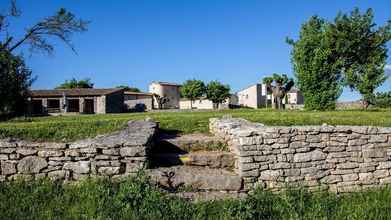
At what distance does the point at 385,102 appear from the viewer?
25000 mm

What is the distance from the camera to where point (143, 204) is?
386cm

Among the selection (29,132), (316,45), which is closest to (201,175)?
(29,132)

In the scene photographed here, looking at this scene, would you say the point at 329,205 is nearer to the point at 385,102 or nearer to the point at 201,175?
the point at 201,175

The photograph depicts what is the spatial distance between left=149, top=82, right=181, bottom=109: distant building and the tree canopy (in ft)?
98.9

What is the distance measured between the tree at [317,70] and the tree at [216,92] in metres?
24.0

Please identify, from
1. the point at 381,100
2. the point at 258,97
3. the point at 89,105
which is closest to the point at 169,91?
→ the point at 258,97

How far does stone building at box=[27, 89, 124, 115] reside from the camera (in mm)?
36031

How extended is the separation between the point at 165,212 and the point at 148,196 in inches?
13.8

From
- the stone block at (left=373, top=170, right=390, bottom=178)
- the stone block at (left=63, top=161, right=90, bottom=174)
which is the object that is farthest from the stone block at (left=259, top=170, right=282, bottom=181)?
the stone block at (left=63, top=161, right=90, bottom=174)

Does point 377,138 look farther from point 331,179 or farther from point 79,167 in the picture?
point 79,167

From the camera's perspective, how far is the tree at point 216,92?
49531 millimetres

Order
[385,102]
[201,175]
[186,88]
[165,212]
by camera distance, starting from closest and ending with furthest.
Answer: [165,212], [201,175], [385,102], [186,88]

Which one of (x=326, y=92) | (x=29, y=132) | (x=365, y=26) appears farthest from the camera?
(x=365, y=26)

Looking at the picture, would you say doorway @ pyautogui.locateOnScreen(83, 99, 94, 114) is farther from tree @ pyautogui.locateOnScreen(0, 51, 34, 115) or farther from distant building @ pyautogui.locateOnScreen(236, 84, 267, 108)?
distant building @ pyautogui.locateOnScreen(236, 84, 267, 108)
